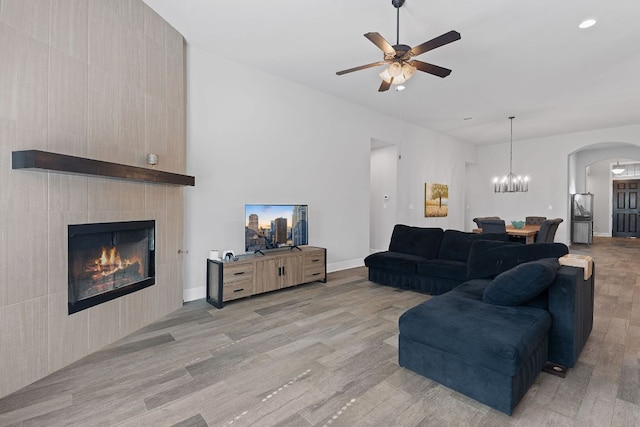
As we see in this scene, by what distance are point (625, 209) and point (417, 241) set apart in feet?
38.5

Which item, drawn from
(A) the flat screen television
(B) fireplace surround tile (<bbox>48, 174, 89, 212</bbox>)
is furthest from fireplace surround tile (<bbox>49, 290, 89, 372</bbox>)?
(A) the flat screen television

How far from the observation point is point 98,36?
106 inches

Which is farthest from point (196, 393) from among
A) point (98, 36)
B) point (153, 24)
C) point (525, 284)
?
point (153, 24)

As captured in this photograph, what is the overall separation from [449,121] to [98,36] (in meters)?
6.70

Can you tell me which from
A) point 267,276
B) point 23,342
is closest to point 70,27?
point 23,342

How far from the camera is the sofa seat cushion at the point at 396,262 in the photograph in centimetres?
447

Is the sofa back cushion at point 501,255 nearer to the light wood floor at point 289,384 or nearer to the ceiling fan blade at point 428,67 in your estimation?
the light wood floor at point 289,384

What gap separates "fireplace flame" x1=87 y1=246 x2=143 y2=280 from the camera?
271 cm

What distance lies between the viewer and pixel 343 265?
586cm

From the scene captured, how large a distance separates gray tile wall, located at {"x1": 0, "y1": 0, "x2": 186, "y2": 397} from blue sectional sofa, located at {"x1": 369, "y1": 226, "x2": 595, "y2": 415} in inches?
101

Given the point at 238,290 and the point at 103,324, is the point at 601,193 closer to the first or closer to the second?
the point at 238,290

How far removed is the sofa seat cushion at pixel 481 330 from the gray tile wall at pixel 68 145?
2571 mm

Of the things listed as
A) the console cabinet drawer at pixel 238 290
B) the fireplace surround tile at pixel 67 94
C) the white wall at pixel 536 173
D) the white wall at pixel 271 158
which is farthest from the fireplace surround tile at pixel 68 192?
the white wall at pixel 536 173

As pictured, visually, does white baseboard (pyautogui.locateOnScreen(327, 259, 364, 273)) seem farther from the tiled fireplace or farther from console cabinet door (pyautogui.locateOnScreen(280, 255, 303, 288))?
the tiled fireplace
